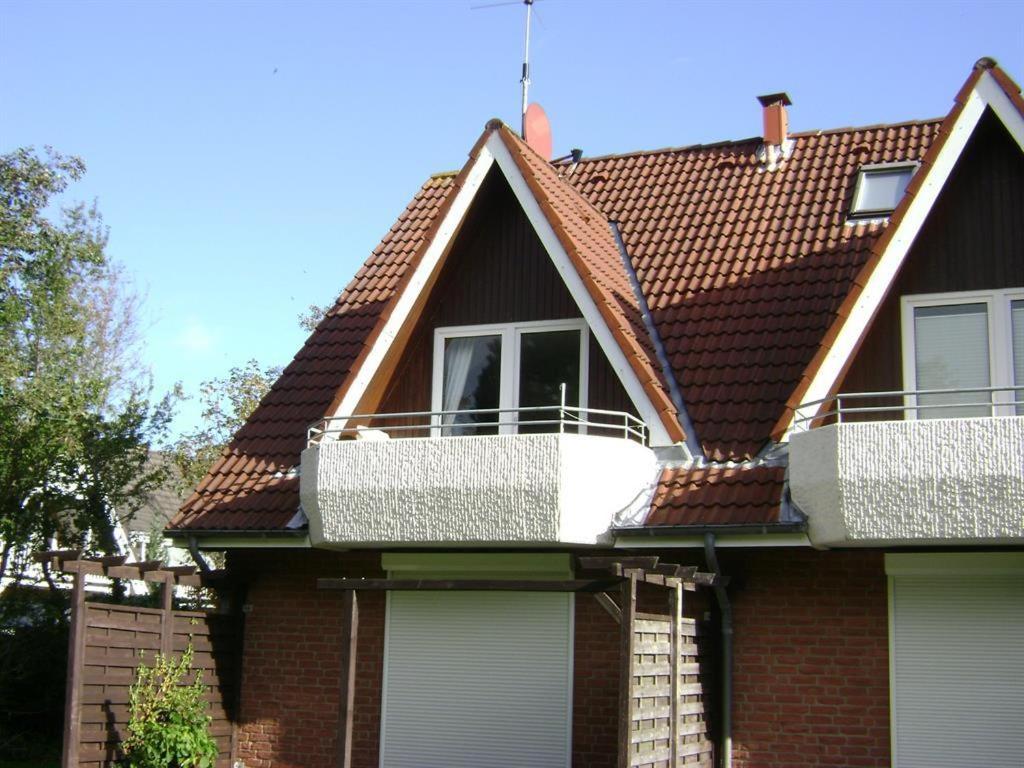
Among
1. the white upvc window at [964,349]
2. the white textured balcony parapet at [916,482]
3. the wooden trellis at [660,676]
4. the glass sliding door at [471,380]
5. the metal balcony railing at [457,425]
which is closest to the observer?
the wooden trellis at [660,676]

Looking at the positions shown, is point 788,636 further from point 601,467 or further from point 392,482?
point 392,482

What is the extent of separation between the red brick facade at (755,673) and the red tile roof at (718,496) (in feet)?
2.52

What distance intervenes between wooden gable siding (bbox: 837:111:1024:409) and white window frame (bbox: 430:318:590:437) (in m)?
2.87

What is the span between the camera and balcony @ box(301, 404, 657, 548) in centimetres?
1277

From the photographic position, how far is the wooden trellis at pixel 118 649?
41.5 feet

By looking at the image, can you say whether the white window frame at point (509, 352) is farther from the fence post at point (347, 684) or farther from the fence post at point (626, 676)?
the fence post at point (626, 676)

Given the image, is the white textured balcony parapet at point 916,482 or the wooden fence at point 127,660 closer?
the white textured balcony parapet at point 916,482

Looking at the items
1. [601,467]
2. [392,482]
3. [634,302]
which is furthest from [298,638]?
[634,302]

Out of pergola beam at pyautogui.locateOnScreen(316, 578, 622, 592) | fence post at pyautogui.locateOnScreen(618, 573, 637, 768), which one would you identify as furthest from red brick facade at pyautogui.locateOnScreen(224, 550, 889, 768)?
fence post at pyautogui.locateOnScreen(618, 573, 637, 768)

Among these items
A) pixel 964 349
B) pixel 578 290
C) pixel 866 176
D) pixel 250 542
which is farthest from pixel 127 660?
pixel 866 176

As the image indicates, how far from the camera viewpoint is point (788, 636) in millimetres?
12883

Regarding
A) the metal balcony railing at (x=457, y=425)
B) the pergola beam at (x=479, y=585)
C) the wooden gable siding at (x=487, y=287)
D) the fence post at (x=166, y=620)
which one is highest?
the wooden gable siding at (x=487, y=287)

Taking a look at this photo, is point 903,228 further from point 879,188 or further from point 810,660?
point 810,660

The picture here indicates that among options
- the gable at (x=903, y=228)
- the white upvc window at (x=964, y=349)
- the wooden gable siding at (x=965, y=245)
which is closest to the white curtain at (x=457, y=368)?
the gable at (x=903, y=228)
